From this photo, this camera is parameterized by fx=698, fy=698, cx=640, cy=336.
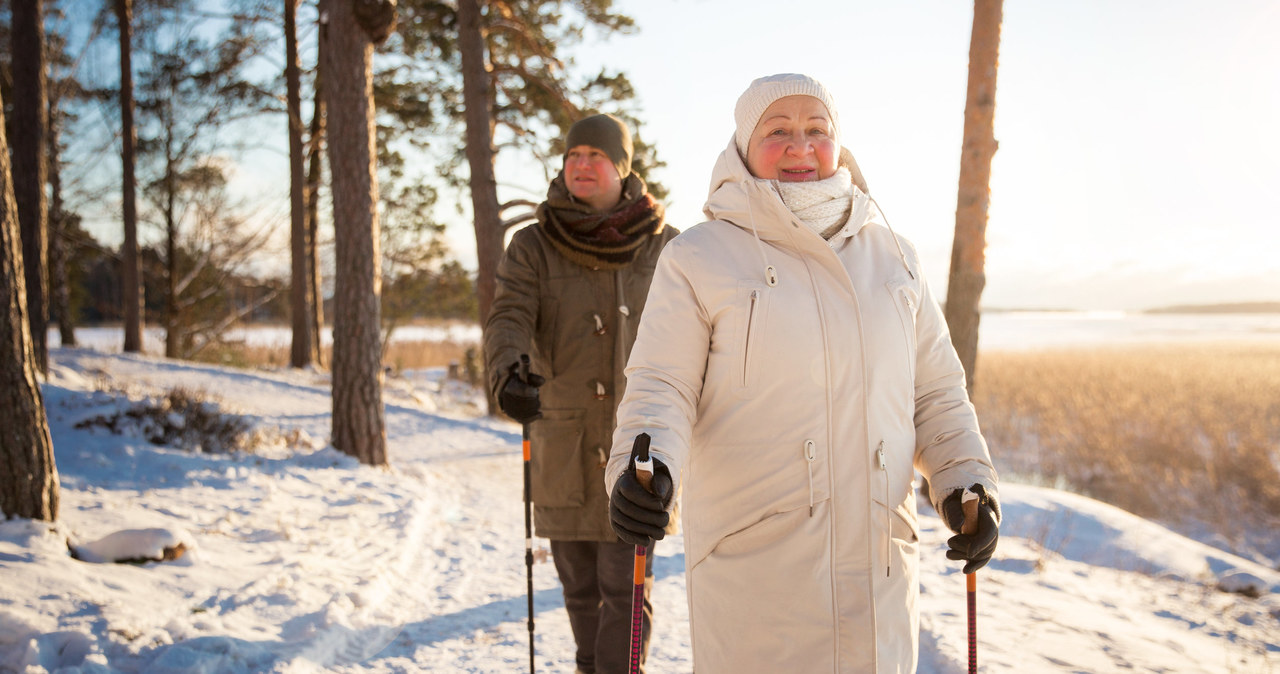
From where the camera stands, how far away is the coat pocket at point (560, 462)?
8.34 ft

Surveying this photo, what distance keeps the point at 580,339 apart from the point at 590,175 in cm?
64

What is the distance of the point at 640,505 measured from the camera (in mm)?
1382

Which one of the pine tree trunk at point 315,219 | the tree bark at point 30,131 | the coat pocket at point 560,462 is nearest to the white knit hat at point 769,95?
the coat pocket at point 560,462

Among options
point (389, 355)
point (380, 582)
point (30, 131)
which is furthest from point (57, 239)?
point (380, 582)

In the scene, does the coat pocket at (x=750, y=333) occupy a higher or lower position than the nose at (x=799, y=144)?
lower

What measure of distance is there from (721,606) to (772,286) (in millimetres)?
722

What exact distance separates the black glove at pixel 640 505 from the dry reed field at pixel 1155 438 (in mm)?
9059

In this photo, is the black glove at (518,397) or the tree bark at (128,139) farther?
the tree bark at (128,139)

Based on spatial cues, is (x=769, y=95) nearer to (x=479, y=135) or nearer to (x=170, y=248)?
(x=479, y=135)

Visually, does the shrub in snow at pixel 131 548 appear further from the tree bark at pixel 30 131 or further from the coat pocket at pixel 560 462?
the tree bark at pixel 30 131

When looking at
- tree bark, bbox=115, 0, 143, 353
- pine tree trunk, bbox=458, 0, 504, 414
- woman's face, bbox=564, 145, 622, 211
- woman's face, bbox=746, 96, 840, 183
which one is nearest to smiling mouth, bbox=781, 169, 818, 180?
woman's face, bbox=746, 96, 840, 183

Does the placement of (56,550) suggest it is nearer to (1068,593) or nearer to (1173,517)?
(1068,593)

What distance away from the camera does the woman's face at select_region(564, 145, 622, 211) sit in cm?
268

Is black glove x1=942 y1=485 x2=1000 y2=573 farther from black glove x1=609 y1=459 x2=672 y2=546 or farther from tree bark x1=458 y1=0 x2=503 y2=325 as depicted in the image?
tree bark x1=458 y1=0 x2=503 y2=325
